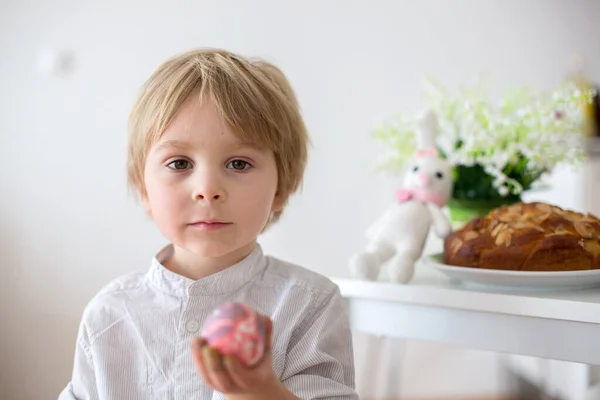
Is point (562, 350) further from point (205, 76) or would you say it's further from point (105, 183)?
point (105, 183)

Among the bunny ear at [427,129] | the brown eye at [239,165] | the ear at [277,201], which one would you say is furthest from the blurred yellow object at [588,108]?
the brown eye at [239,165]

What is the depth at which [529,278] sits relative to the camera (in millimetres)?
1074

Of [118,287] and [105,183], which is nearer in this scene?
[118,287]

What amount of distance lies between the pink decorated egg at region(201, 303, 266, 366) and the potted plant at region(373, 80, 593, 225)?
0.89m

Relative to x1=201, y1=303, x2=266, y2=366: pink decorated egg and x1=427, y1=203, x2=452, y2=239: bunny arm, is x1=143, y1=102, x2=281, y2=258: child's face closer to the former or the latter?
x1=201, y1=303, x2=266, y2=366: pink decorated egg

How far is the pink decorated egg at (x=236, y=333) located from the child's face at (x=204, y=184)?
21 centimetres

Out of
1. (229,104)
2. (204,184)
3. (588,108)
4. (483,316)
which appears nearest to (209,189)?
(204,184)

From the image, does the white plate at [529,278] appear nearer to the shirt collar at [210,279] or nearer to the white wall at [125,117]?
the shirt collar at [210,279]

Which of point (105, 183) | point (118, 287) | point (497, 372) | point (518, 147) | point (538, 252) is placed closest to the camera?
point (118, 287)

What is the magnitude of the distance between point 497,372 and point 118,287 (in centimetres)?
206

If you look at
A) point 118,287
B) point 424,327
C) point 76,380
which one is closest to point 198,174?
point 118,287

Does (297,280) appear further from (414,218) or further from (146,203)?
(414,218)

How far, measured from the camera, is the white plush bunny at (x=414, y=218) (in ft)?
4.07

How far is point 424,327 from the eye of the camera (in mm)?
1145
